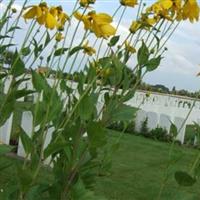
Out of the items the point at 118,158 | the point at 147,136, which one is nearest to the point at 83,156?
the point at 118,158

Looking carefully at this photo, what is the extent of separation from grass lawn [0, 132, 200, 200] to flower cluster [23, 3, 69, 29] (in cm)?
81

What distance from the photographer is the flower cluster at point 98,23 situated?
54.6 inches

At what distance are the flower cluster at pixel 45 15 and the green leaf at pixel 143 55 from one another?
39 centimetres

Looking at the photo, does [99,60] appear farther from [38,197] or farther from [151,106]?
[151,106]

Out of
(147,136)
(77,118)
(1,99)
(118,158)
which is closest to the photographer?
(77,118)

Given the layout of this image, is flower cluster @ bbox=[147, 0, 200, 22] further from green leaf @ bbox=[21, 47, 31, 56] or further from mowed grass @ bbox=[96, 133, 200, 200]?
mowed grass @ bbox=[96, 133, 200, 200]

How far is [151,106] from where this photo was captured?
11.5m

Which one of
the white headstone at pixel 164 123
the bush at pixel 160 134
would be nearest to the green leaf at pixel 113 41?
the bush at pixel 160 134

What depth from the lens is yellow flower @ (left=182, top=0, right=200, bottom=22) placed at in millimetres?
1688

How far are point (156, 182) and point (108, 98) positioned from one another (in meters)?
3.46

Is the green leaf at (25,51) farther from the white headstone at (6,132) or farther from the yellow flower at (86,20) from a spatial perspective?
the white headstone at (6,132)

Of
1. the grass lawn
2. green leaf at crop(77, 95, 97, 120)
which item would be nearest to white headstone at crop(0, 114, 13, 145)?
the grass lawn

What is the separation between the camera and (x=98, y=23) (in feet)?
4.71

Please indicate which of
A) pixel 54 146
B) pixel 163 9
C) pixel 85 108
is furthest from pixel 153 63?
pixel 54 146
